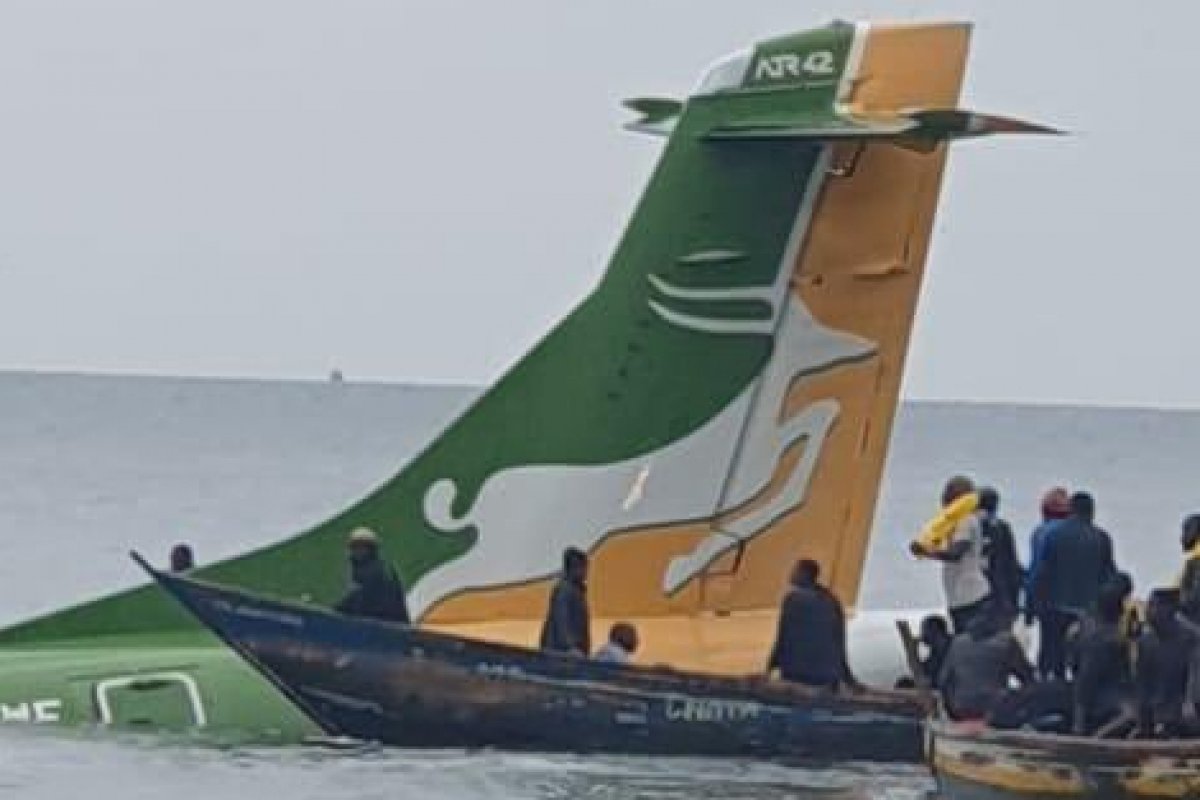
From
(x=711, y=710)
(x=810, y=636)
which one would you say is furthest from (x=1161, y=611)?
(x=711, y=710)

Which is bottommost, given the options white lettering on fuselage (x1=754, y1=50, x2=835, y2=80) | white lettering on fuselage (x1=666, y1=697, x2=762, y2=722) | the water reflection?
the water reflection

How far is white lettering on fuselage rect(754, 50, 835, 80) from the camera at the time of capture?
27641 millimetres

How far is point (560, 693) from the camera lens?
26.3 meters

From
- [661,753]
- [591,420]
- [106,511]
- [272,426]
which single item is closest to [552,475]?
[591,420]

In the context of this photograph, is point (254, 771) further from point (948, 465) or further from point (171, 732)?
point (948, 465)

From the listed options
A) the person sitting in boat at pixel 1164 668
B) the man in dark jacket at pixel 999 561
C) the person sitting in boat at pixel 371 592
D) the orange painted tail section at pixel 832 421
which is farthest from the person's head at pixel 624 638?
the person sitting in boat at pixel 1164 668

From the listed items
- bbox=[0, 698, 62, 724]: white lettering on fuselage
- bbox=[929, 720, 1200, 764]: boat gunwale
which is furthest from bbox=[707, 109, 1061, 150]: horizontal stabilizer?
bbox=[0, 698, 62, 724]: white lettering on fuselage

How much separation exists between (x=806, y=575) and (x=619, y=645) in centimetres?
141

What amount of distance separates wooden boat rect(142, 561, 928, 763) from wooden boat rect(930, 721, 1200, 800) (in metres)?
2.37

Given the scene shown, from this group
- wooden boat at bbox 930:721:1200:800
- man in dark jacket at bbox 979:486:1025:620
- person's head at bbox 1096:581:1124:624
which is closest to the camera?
wooden boat at bbox 930:721:1200:800

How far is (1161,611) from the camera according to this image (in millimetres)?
24094

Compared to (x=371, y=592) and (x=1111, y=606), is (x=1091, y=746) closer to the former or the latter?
(x=1111, y=606)

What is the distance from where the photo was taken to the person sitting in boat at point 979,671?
81.9 ft

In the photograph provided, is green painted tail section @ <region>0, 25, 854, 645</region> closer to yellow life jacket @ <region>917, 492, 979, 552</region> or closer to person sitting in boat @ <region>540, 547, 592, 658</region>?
person sitting in boat @ <region>540, 547, 592, 658</region>
